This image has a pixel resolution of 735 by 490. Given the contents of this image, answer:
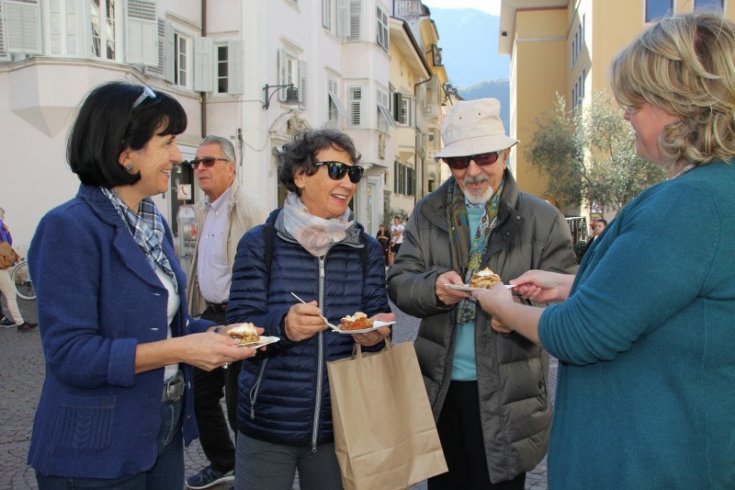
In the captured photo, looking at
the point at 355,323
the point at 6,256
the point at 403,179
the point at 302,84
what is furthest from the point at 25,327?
the point at 403,179

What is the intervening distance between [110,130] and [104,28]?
14.2 m

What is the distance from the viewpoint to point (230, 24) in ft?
61.0

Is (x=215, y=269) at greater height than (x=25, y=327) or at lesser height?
greater

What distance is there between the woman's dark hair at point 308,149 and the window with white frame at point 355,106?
79.2 ft

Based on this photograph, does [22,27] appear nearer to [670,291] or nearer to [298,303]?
[298,303]

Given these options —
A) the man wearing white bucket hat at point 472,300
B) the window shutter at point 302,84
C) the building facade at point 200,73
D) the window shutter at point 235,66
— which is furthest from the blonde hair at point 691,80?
the window shutter at point 302,84

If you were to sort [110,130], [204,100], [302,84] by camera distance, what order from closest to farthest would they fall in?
[110,130] → [204,100] → [302,84]

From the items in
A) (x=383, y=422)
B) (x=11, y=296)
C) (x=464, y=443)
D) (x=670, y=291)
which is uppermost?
(x=670, y=291)

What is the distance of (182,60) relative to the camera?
709 inches

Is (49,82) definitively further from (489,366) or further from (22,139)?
(489,366)

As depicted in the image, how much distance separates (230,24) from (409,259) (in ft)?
56.4

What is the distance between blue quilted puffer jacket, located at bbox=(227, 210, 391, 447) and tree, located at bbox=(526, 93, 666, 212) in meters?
20.9

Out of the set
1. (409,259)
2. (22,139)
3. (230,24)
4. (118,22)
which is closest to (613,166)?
(230,24)

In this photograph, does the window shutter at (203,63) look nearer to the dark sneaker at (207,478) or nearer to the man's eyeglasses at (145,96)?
the dark sneaker at (207,478)
